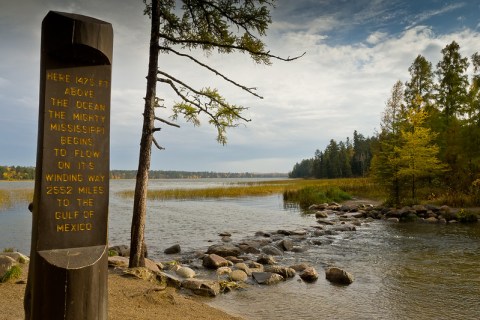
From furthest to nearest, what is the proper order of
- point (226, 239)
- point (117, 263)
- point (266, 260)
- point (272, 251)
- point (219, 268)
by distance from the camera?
point (226, 239)
point (272, 251)
point (266, 260)
point (219, 268)
point (117, 263)

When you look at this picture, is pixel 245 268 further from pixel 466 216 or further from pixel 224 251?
pixel 466 216

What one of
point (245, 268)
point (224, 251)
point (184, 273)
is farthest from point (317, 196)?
point (184, 273)

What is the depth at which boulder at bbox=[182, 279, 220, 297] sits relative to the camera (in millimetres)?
8484

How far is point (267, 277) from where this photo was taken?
9.91 metres

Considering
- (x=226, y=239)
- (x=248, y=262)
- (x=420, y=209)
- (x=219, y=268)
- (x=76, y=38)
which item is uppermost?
(x=76, y=38)

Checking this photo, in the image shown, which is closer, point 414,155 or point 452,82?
point 414,155

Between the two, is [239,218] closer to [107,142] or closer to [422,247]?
[422,247]

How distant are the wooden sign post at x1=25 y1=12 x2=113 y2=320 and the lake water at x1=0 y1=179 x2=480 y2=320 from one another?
3.85m

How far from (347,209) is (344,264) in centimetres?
1817

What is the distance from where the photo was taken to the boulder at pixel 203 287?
848cm

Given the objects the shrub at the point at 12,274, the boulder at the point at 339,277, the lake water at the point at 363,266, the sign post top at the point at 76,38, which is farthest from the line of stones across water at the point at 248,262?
the sign post top at the point at 76,38

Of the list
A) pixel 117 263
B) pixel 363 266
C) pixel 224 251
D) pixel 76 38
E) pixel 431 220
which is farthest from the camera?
pixel 431 220

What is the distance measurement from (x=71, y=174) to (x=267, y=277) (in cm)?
683

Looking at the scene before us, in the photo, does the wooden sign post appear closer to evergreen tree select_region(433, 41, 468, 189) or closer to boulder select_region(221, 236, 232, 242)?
boulder select_region(221, 236, 232, 242)
